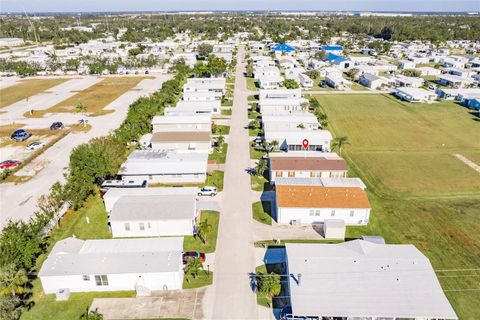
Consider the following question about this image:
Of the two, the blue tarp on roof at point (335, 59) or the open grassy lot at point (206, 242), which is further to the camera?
the blue tarp on roof at point (335, 59)

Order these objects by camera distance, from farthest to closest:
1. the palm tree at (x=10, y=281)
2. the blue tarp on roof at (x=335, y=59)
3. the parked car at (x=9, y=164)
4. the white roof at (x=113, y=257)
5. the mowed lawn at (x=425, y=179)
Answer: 1. the blue tarp on roof at (x=335, y=59)
2. the parked car at (x=9, y=164)
3. the mowed lawn at (x=425, y=179)
4. the white roof at (x=113, y=257)
5. the palm tree at (x=10, y=281)

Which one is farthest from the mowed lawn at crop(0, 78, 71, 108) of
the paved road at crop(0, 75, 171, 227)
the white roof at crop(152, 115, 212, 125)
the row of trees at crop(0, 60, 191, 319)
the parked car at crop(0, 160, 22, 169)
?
the white roof at crop(152, 115, 212, 125)

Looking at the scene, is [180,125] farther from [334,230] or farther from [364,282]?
[364,282]

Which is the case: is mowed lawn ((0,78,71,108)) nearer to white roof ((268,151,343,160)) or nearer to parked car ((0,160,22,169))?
parked car ((0,160,22,169))

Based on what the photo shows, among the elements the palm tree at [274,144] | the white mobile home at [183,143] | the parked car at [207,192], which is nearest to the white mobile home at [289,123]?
the palm tree at [274,144]

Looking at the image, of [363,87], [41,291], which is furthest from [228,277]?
[363,87]

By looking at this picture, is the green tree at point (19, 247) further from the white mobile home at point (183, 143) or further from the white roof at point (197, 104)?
the white roof at point (197, 104)
